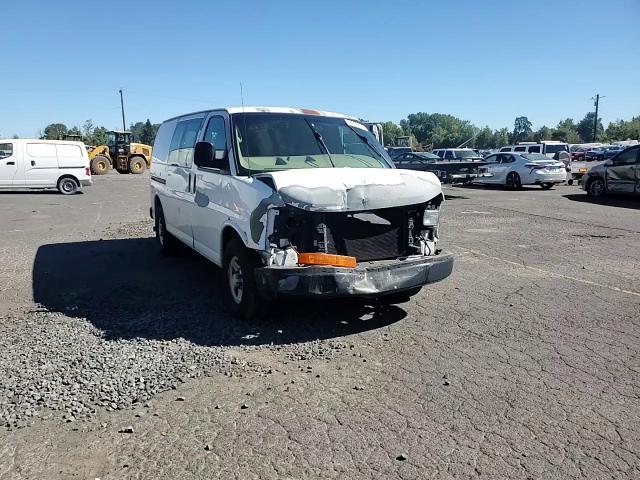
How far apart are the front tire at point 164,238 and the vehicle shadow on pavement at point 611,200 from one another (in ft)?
42.3

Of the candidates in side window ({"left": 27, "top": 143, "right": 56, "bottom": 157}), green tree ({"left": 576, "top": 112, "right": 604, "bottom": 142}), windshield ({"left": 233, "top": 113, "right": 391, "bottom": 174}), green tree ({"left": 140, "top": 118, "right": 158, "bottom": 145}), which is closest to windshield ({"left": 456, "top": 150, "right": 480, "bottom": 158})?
side window ({"left": 27, "top": 143, "right": 56, "bottom": 157})

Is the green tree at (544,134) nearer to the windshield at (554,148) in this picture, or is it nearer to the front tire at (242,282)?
the windshield at (554,148)

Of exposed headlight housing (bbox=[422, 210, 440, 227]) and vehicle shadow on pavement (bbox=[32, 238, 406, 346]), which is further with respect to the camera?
exposed headlight housing (bbox=[422, 210, 440, 227])

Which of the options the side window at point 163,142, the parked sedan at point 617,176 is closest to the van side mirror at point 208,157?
the side window at point 163,142

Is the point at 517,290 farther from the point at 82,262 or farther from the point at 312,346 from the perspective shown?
the point at 82,262

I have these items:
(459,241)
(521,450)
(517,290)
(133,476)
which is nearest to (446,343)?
(521,450)

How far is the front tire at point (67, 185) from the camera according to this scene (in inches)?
822

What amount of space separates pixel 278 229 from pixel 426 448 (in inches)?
89.0

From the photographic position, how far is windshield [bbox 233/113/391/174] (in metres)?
5.50

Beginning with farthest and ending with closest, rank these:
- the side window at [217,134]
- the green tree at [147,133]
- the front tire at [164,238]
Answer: the green tree at [147,133] < the front tire at [164,238] < the side window at [217,134]

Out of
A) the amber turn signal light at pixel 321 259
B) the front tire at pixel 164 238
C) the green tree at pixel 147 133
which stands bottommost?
the front tire at pixel 164 238

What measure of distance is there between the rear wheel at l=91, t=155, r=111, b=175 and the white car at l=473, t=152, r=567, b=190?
24.5m

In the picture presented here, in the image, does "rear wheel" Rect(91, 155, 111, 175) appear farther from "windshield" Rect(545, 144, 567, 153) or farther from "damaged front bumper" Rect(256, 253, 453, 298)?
"damaged front bumper" Rect(256, 253, 453, 298)

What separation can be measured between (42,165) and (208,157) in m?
17.9
